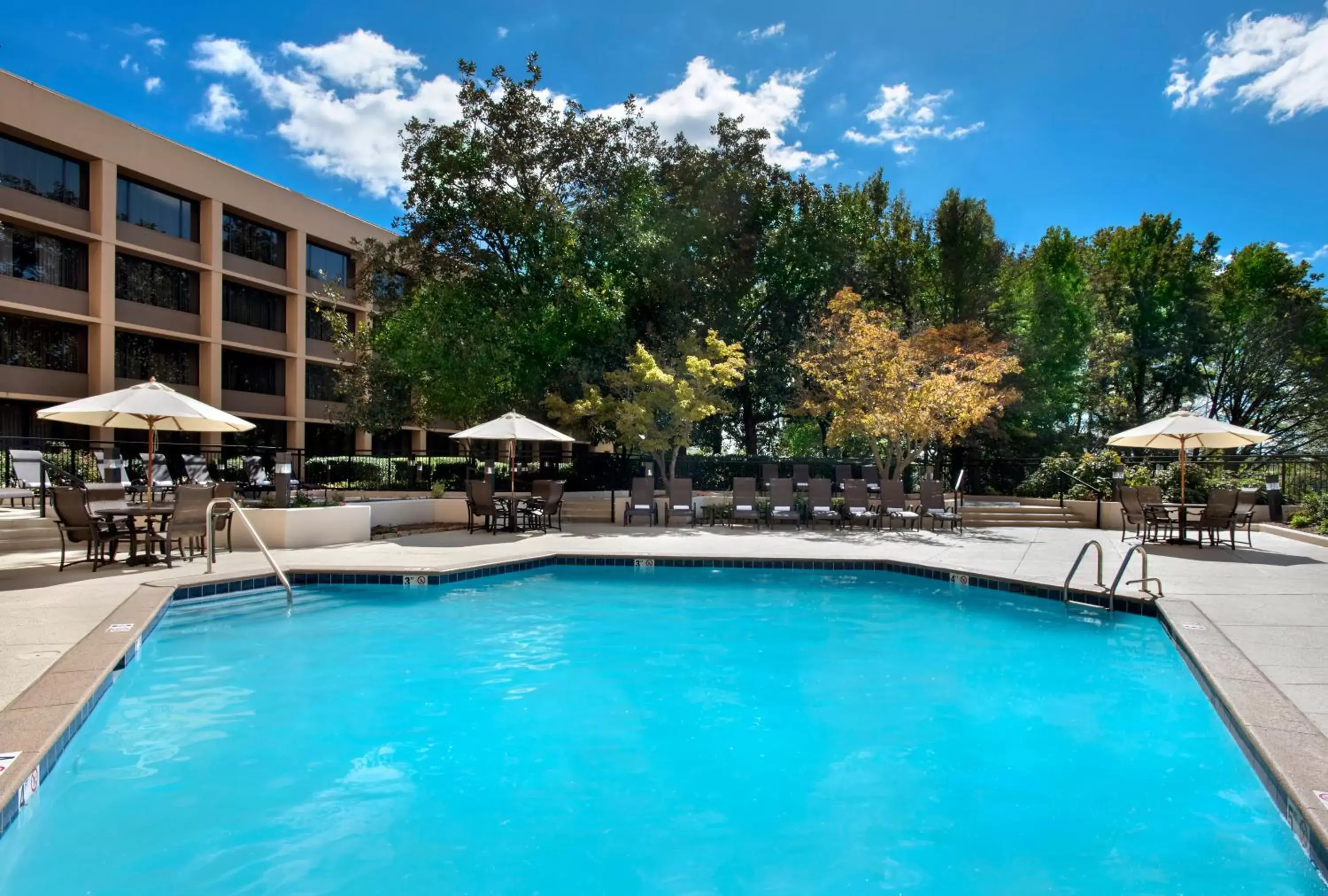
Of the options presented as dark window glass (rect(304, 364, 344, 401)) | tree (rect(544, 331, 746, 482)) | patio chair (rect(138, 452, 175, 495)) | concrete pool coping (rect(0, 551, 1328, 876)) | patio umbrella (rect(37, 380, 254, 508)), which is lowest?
concrete pool coping (rect(0, 551, 1328, 876))

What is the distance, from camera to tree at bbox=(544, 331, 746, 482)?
17609 millimetres

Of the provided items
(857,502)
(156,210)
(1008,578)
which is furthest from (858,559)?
(156,210)

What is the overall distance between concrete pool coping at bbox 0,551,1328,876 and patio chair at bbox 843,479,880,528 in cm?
607

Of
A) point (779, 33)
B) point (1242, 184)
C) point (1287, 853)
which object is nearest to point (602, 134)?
point (779, 33)

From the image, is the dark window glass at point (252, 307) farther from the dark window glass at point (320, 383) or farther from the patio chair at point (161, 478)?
the patio chair at point (161, 478)

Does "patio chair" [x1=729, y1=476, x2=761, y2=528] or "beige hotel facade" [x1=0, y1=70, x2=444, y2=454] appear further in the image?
"beige hotel facade" [x1=0, y1=70, x2=444, y2=454]

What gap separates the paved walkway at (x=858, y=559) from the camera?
562cm

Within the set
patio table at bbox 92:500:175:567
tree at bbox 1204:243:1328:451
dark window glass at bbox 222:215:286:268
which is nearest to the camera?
patio table at bbox 92:500:175:567

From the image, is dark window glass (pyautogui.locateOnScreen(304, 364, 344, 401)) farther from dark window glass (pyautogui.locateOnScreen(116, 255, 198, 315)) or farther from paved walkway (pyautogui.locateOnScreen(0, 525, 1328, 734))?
paved walkway (pyautogui.locateOnScreen(0, 525, 1328, 734))

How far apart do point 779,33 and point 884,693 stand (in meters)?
16.2

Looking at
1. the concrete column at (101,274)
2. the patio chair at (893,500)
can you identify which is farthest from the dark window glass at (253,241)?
the patio chair at (893,500)

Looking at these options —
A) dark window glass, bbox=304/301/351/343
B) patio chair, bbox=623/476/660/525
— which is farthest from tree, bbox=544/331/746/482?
dark window glass, bbox=304/301/351/343

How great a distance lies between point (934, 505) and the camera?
1623 cm

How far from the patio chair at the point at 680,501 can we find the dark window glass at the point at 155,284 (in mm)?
18952
